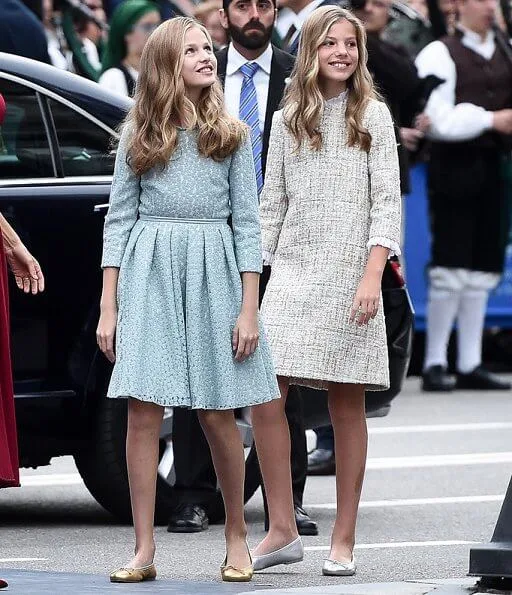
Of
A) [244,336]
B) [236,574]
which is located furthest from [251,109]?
[236,574]

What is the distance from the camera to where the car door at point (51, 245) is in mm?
7309

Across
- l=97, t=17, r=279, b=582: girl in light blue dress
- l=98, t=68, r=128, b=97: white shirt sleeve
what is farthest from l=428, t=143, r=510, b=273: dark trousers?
l=97, t=17, r=279, b=582: girl in light blue dress

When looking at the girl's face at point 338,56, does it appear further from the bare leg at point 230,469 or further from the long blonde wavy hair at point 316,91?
the bare leg at point 230,469

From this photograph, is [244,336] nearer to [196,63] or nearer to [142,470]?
[142,470]

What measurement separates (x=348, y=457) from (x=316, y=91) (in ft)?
3.98

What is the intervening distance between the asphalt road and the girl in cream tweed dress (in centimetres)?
32

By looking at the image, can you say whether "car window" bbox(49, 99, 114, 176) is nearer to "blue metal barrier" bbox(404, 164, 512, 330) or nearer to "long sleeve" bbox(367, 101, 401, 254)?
"long sleeve" bbox(367, 101, 401, 254)

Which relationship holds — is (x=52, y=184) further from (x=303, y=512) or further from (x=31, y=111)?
(x=303, y=512)

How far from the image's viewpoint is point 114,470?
7469mm

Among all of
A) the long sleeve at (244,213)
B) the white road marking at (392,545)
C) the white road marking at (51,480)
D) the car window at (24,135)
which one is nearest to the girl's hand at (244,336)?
the long sleeve at (244,213)

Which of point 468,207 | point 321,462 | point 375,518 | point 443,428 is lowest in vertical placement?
point 443,428

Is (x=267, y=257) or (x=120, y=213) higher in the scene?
(x=120, y=213)

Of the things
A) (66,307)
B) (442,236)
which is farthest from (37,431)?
(442,236)

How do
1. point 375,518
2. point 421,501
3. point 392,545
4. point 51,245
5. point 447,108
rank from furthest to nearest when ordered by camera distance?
point 447,108
point 421,501
point 375,518
point 51,245
point 392,545
